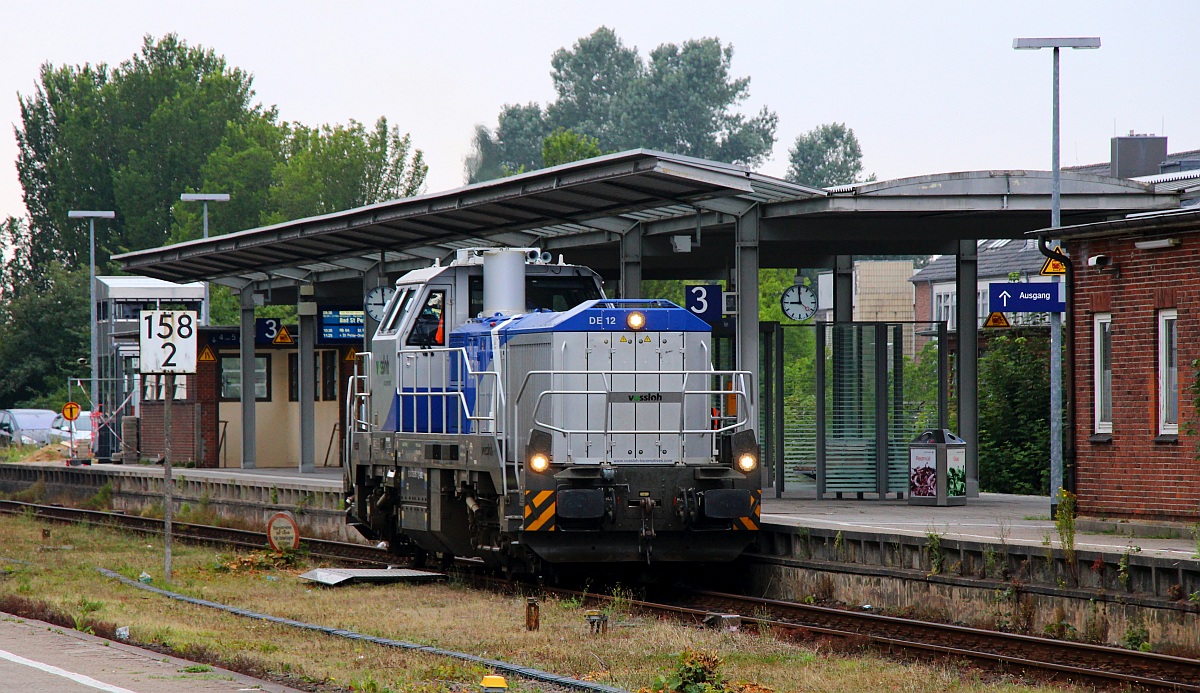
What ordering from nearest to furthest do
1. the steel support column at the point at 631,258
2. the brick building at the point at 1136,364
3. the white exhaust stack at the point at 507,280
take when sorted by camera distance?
the brick building at the point at 1136,364 → the white exhaust stack at the point at 507,280 → the steel support column at the point at 631,258

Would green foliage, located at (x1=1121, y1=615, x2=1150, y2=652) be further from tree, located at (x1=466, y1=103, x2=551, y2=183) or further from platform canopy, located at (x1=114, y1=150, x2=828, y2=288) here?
tree, located at (x1=466, y1=103, x2=551, y2=183)

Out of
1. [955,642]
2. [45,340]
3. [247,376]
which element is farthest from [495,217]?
[45,340]

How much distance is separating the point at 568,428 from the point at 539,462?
62cm

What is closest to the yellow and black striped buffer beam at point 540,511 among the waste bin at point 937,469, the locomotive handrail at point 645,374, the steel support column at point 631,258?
the locomotive handrail at point 645,374

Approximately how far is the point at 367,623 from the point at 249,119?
72499 millimetres

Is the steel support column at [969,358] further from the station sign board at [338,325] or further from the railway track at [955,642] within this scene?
the station sign board at [338,325]

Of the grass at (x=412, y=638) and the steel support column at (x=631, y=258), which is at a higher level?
the steel support column at (x=631, y=258)

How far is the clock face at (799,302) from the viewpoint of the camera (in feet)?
76.7

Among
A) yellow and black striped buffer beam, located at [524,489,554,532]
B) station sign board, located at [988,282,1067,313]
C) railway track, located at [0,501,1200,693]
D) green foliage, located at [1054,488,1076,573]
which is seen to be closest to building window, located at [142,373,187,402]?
station sign board, located at [988,282,1067,313]

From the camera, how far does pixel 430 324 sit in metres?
15.8

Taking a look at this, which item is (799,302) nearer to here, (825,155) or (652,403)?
(652,403)

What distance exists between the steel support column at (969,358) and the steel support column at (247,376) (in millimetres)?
15773

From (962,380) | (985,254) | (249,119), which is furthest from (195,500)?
(249,119)

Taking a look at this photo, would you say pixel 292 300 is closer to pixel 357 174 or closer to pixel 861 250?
pixel 861 250
